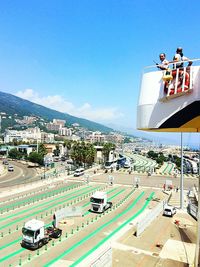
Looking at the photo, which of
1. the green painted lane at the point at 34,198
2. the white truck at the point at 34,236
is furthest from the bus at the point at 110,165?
the white truck at the point at 34,236

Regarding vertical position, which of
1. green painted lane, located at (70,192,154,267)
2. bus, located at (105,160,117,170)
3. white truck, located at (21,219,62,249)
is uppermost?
bus, located at (105,160,117,170)

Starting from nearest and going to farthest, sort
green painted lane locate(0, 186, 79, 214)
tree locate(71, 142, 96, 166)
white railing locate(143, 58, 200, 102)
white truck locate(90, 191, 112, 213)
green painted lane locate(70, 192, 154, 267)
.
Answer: white railing locate(143, 58, 200, 102), green painted lane locate(70, 192, 154, 267), white truck locate(90, 191, 112, 213), green painted lane locate(0, 186, 79, 214), tree locate(71, 142, 96, 166)

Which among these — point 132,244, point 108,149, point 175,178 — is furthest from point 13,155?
point 132,244

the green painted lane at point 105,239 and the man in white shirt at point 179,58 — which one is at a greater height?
the man in white shirt at point 179,58

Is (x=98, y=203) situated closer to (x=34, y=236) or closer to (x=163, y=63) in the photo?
(x=34, y=236)

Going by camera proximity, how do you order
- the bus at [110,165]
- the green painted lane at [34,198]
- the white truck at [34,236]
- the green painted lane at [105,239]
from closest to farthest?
the green painted lane at [105,239] < the white truck at [34,236] < the green painted lane at [34,198] < the bus at [110,165]

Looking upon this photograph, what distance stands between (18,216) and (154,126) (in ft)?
95.5

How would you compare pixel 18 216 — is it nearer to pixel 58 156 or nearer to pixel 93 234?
pixel 93 234

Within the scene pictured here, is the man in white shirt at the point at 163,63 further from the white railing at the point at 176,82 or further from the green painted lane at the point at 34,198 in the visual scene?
the green painted lane at the point at 34,198

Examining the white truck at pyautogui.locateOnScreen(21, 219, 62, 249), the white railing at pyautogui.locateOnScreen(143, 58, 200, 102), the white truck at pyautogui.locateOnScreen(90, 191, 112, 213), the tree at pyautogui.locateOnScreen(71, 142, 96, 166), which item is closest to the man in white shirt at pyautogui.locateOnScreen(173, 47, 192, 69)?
the white railing at pyautogui.locateOnScreen(143, 58, 200, 102)

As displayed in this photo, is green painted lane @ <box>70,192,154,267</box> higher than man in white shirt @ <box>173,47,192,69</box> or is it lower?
lower

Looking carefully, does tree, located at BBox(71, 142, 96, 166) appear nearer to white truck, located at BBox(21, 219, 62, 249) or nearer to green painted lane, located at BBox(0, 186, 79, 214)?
green painted lane, located at BBox(0, 186, 79, 214)

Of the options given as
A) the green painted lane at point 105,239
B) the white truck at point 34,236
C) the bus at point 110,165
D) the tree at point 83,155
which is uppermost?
the tree at point 83,155

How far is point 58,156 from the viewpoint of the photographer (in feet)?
415
